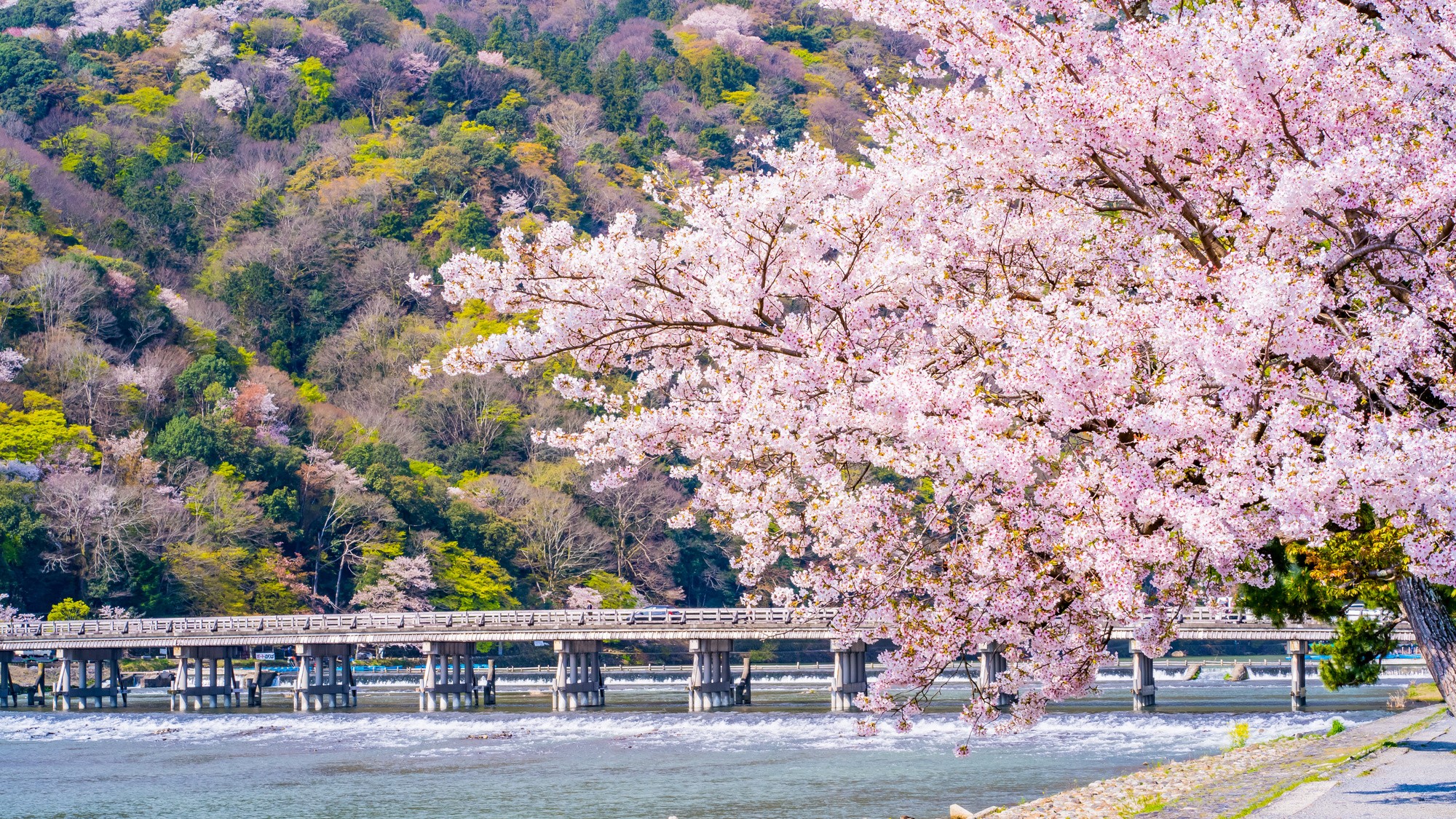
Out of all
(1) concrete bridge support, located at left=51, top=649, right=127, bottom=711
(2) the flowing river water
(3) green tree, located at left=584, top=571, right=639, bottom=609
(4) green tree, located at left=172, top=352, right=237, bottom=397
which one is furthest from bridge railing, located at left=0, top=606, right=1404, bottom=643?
(4) green tree, located at left=172, top=352, right=237, bottom=397

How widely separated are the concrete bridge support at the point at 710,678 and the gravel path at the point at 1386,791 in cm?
2479

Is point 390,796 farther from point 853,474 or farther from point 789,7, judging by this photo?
point 789,7

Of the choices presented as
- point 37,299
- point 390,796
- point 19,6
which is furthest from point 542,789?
point 19,6

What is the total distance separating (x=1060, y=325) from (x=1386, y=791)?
6654 millimetres

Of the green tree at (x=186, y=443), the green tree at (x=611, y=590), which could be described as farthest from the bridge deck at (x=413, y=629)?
the green tree at (x=611, y=590)

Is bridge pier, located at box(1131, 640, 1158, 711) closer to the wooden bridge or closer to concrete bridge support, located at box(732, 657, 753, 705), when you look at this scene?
the wooden bridge

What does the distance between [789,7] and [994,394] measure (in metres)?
114

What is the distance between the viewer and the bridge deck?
123ft

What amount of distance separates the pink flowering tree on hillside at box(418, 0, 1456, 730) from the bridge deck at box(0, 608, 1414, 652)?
29716 mm

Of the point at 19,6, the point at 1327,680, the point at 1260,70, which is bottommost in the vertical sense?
the point at 1327,680

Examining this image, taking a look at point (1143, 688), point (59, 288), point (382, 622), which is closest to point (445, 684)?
point (382, 622)

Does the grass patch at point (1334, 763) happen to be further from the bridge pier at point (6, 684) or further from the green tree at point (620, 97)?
the green tree at point (620, 97)

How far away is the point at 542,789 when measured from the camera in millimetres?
22219

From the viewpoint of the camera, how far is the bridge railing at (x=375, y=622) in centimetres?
3866
